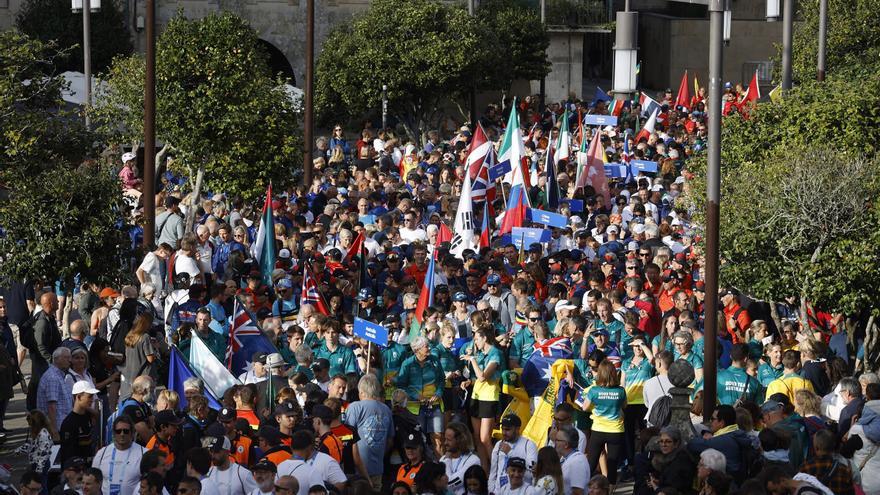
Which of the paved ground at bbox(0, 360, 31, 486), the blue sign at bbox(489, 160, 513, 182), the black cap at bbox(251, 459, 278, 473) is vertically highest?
the blue sign at bbox(489, 160, 513, 182)

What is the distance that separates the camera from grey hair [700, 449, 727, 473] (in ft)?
36.3

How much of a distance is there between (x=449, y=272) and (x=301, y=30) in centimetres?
2665

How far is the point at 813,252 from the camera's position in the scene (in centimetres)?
1683

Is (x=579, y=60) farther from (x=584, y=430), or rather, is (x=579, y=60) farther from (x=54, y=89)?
(x=584, y=430)

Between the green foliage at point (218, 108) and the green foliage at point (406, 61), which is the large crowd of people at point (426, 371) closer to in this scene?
the green foliage at point (218, 108)

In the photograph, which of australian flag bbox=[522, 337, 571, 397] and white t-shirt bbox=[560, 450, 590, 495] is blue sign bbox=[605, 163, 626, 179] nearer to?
australian flag bbox=[522, 337, 571, 397]

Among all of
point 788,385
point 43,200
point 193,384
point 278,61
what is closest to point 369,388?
point 193,384

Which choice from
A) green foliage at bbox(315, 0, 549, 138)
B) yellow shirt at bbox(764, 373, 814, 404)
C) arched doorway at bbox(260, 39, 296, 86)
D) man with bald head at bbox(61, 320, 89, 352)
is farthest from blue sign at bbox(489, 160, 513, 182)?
arched doorway at bbox(260, 39, 296, 86)

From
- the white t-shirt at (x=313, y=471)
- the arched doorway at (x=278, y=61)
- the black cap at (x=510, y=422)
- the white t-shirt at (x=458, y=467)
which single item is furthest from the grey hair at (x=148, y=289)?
the arched doorway at (x=278, y=61)

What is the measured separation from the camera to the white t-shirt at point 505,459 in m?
11.7

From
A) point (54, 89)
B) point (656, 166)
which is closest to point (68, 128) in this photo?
point (54, 89)

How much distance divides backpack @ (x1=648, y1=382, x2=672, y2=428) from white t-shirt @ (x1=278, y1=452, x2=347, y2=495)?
10.5 ft

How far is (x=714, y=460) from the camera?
11.1 metres

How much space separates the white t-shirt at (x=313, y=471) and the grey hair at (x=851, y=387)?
4374 mm
